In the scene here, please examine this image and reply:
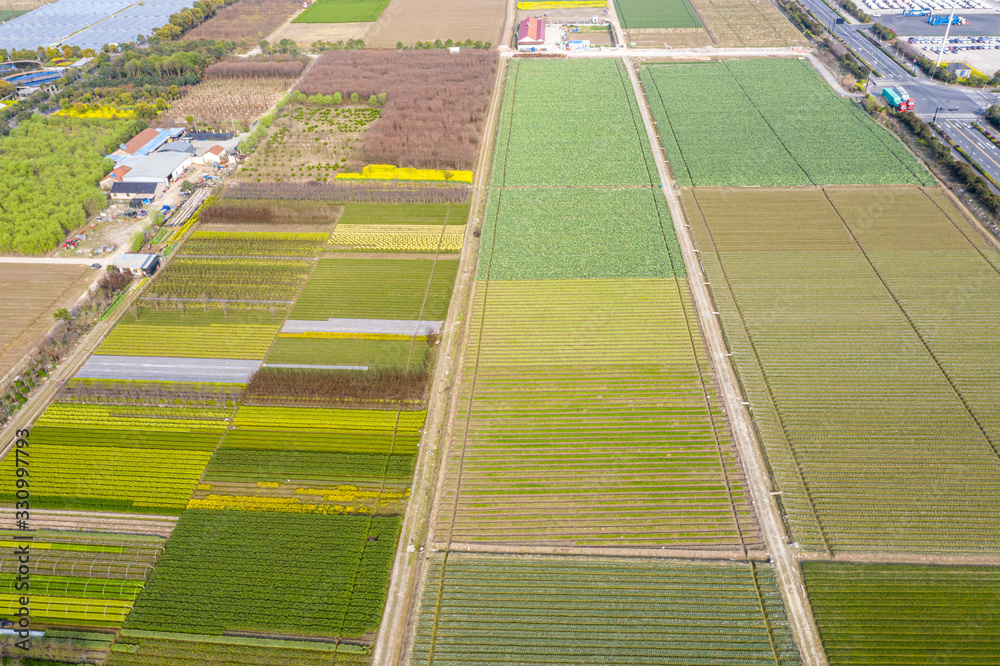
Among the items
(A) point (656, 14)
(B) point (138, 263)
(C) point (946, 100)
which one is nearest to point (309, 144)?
(B) point (138, 263)

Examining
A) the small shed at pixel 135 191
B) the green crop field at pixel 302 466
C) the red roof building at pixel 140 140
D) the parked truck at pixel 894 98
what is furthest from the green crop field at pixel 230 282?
the parked truck at pixel 894 98

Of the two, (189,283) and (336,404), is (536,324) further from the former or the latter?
(189,283)

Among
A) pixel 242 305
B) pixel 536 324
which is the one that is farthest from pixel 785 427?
pixel 242 305

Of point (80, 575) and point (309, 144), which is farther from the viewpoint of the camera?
point (309, 144)

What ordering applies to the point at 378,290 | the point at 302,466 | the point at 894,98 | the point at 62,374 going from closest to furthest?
the point at 302,466, the point at 62,374, the point at 378,290, the point at 894,98

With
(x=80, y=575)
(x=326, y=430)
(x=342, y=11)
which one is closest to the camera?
(x=80, y=575)

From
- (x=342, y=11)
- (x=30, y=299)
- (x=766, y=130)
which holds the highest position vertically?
(x=342, y=11)

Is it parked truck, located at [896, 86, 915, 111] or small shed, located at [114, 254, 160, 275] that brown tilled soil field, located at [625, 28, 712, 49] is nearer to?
parked truck, located at [896, 86, 915, 111]

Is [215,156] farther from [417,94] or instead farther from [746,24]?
[746,24]
